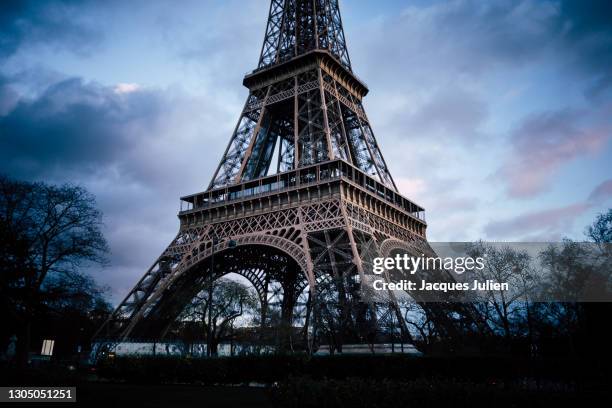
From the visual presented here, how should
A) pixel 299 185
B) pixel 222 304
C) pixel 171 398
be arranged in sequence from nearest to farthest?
pixel 171 398 < pixel 299 185 < pixel 222 304

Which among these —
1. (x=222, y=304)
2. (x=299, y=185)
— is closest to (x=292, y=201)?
(x=299, y=185)

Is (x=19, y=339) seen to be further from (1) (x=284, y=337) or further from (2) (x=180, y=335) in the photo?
(2) (x=180, y=335)

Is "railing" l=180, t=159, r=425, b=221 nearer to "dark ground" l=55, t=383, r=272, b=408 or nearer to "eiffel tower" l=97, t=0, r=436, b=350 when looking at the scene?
"eiffel tower" l=97, t=0, r=436, b=350

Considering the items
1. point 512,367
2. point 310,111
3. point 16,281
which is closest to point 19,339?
point 16,281

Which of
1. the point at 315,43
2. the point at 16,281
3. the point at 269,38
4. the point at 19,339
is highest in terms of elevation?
the point at 269,38

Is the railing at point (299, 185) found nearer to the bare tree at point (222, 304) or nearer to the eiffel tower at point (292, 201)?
the eiffel tower at point (292, 201)

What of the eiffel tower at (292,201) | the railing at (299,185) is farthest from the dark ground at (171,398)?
the railing at (299,185)

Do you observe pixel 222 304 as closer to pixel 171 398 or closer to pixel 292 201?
pixel 292 201

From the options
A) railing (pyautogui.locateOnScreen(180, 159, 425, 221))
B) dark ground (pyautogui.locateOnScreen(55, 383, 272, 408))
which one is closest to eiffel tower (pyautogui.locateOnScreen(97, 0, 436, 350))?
railing (pyautogui.locateOnScreen(180, 159, 425, 221))
